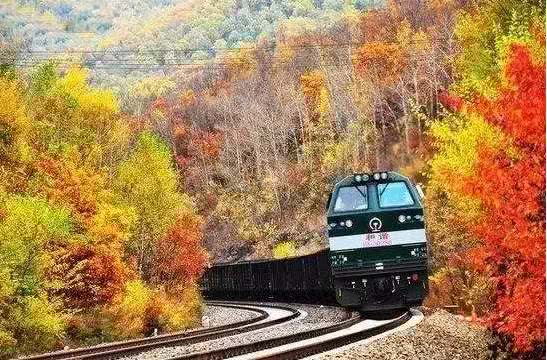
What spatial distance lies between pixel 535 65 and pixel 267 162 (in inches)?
2929

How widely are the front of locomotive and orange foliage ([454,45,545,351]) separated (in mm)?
8383

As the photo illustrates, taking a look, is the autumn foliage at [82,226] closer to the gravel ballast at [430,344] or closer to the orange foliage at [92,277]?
the orange foliage at [92,277]

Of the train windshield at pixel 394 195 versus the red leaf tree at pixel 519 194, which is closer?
the red leaf tree at pixel 519 194

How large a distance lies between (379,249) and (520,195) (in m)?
10.4

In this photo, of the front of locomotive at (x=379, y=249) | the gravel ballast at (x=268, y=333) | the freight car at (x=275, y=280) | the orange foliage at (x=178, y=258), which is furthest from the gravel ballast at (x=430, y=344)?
the orange foliage at (x=178, y=258)

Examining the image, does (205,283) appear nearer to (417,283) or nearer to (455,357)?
(417,283)

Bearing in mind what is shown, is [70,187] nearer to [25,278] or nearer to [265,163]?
[25,278]

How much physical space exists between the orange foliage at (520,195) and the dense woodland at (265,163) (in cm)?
3

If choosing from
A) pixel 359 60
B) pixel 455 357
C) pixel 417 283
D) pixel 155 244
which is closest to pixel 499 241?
pixel 455 357

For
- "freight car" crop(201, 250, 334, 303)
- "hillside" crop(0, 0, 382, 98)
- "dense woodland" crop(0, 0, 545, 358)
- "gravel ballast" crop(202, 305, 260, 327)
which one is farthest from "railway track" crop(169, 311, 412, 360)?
"hillside" crop(0, 0, 382, 98)

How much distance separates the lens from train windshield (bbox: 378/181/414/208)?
2370 cm

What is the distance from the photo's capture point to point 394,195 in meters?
23.8

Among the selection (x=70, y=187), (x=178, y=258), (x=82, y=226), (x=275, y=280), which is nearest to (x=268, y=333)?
(x=82, y=226)

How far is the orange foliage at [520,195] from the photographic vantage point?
13.0m
